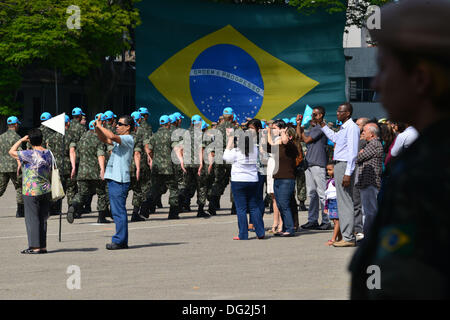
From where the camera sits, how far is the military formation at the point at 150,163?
16812 millimetres

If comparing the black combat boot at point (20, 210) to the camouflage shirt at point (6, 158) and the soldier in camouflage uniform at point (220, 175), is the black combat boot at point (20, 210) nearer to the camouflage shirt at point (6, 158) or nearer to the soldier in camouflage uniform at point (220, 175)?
the camouflage shirt at point (6, 158)

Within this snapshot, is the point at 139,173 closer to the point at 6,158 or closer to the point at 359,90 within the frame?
the point at 6,158

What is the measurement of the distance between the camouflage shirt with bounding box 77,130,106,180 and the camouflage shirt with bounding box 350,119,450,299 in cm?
1510

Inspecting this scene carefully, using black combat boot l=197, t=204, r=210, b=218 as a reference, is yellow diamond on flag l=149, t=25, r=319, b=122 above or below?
above

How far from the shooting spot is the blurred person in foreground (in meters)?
1.76

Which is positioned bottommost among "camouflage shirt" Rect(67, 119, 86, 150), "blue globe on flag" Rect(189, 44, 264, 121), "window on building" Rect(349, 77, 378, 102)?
"camouflage shirt" Rect(67, 119, 86, 150)

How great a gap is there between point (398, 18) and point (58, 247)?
35.3 ft

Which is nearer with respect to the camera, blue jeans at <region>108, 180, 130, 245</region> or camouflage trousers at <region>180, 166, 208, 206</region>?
blue jeans at <region>108, 180, 130, 245</region>

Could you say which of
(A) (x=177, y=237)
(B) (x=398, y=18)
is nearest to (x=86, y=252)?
(A) (x=177, y=237)

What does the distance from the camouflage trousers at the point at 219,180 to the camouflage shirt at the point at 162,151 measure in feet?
4.33


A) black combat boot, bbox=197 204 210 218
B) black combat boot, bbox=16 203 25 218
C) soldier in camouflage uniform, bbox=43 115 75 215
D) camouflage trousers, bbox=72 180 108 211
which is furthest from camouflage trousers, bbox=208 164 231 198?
black combat boot, bbox=16 203 25 218

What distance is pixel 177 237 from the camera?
13.5m

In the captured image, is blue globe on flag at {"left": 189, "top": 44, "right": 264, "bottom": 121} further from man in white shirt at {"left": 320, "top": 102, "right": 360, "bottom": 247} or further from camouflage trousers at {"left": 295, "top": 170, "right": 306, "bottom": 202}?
man in white shirt at {"left": 320, "top": 102, "right": 360, "bottom": 247}

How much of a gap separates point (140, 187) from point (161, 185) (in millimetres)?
898
